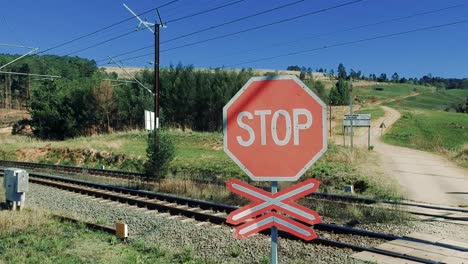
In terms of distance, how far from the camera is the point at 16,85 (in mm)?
138625

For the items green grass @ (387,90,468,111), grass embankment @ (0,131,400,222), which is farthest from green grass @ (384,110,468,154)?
green grass @ (387,90,468,111)

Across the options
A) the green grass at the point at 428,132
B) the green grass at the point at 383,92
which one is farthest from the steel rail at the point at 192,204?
the green grass at the point at 383,92

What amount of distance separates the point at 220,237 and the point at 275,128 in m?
6.62

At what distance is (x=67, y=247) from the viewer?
823 cm

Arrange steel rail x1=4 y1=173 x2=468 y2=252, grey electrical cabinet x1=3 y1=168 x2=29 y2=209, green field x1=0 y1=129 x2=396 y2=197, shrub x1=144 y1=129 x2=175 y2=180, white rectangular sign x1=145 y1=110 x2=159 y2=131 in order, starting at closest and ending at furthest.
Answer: steel rail x1=4 y1=173 x2=468 y2=252 → grey electrical cabinet x1=3 y1=168 x2=29 y2=209 → green field x1=0 y1=129 x2=396 y2=197 → shrub x1=144 y1=129 x2=175 y2=180 → white rectangular sign x1=145 y1=110 x2=159 y2=131

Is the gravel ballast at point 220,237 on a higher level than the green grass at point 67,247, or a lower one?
lower

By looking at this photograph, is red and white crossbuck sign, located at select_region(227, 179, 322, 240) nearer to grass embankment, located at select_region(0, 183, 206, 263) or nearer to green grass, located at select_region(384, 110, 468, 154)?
grass embankment, located at select_region(0, 183, 206, 263)

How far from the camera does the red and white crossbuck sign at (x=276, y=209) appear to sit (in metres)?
3.51

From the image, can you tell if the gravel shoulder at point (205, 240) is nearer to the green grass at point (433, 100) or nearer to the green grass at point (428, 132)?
the green grass at point (428, 132)

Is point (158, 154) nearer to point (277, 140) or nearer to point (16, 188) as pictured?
point (16, 188)

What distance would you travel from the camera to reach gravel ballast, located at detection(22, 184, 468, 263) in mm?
8219

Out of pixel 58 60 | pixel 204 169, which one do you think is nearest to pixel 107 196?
pixel 204 169

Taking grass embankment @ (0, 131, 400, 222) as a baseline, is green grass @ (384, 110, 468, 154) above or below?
above

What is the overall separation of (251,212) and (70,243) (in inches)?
238
